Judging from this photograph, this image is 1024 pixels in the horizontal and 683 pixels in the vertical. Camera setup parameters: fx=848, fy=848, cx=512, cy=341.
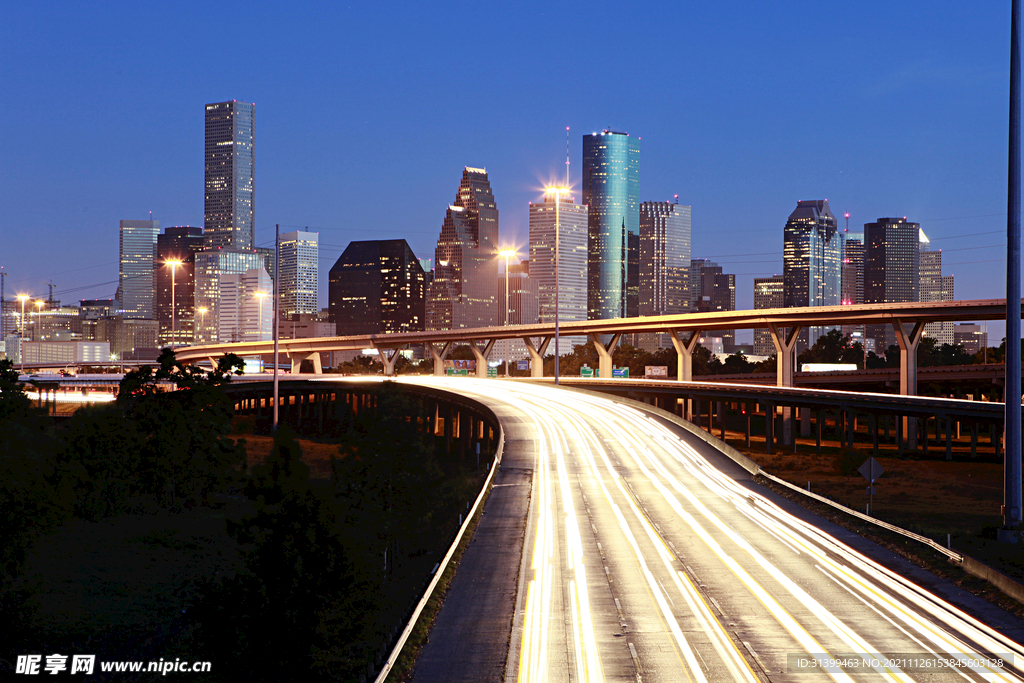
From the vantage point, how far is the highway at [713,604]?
1769 cm

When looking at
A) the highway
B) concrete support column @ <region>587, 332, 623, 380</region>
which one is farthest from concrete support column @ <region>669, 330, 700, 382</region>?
the highway

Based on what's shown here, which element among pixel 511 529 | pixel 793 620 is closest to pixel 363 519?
pixel 511 529

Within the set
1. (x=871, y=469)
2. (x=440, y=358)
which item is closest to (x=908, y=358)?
(x=871, y=469)

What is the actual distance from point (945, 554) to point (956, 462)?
71333 millimetres

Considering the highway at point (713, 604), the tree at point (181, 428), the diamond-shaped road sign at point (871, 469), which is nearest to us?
the highway at point (713, 604)

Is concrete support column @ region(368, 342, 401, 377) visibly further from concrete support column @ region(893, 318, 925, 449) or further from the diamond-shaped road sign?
the diamond-shaped road sign

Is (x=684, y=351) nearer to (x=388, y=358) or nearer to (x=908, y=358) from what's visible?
(x=908, y=358)

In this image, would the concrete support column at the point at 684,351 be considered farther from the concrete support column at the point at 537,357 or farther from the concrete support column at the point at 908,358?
the concrete support column at the point at 908,358

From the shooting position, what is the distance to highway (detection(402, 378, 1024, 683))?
58.0ft

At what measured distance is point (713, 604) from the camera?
22.1 m

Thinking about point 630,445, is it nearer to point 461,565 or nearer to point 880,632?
point 461,565

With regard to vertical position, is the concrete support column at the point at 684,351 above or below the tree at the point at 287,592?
above

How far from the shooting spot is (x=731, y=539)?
3006 cm

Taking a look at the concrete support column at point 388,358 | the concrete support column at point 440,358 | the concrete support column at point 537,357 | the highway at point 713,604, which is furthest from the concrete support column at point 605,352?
the highway at point 713,604
